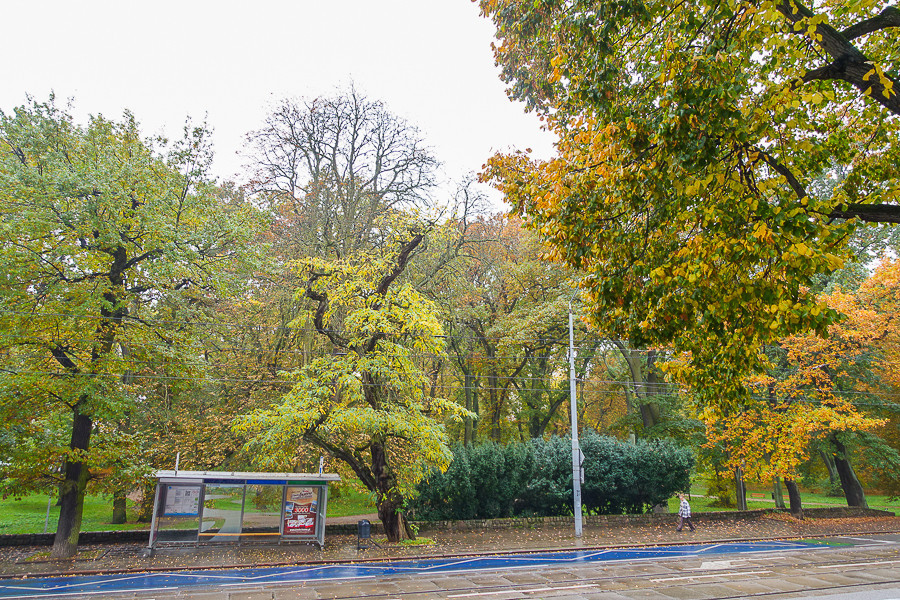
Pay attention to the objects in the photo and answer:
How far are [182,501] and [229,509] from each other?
1.53 m

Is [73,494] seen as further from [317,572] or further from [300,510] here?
[317,572]

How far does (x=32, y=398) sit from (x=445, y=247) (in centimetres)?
1555

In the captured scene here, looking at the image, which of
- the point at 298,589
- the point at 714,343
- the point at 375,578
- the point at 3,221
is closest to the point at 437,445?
the point at 375,578

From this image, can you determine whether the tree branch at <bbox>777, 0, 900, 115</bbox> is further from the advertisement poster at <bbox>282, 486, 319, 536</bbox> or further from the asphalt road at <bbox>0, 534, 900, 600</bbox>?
the advertisement poster at <bbox>282, 486, 319, 536</bbox>

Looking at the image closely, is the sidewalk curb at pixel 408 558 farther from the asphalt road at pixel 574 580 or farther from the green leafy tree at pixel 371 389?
the green leafy tree at pixel 371 389

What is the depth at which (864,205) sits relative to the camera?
5.42 m

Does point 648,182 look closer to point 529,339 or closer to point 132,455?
point 132,455

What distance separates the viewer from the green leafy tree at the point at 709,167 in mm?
5105

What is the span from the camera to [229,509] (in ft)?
57.1

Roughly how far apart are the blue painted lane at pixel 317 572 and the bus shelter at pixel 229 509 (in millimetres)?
3081

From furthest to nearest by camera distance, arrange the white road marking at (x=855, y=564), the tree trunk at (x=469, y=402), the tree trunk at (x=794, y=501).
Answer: the tree trunk at (x=469, y=402), the tree trunk at (x=794, y=501), the white road marking at (x=855, y=564)

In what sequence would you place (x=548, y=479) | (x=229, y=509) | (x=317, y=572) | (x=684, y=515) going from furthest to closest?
(x=548, y=479) → (x=684, y=515) → (x=229, y=509) → (x=317, y=572)

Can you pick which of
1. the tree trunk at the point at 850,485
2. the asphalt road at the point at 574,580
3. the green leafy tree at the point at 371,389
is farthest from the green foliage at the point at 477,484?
the tree trunk at the point at 850,485

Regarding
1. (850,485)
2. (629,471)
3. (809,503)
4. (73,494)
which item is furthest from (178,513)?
(809,503)
